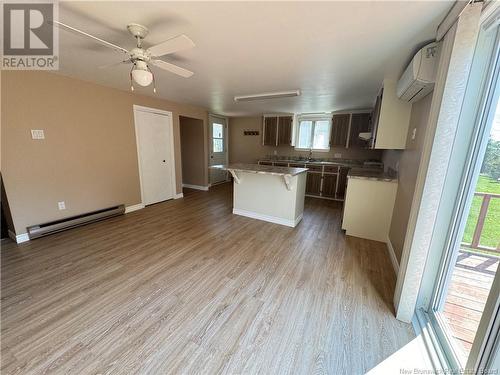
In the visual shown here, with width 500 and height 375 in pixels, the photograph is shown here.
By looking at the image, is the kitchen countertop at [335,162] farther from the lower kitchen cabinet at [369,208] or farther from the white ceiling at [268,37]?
the white ceiling at [268,37]

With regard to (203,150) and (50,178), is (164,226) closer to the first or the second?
(50,178)

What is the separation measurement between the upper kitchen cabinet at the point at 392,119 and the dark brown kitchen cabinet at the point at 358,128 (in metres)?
2.36

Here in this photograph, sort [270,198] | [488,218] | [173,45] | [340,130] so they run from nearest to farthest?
[488,218], [173,45], [270,198], [340,130]

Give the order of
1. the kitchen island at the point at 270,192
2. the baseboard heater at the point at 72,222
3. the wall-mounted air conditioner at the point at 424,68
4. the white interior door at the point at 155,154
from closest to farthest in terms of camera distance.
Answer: the wall-mounted air conditioner at the point at 424,68 → the baseboard heater at the point at 72,222 → the kitchen island at the point at 270,192 → the white interior door at the point at 155,154

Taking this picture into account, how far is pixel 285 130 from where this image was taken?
589 cm

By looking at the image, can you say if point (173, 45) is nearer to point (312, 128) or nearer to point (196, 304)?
point (196, 304)

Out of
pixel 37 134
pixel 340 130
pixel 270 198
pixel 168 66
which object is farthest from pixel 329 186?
pixel 37 134

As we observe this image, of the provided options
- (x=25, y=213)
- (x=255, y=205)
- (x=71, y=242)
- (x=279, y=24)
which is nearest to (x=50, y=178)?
(x=25, y=213)

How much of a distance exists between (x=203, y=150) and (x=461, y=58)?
515 centimetres

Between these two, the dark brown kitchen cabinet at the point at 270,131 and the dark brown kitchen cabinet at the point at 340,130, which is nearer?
the dark brown kitchen cabinet at the point at 340,130

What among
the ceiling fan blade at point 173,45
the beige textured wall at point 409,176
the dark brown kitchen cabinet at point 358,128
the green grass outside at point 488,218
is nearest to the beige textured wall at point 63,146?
the ceiling fan blade at point 173,45

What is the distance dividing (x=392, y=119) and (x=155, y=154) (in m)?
4.38

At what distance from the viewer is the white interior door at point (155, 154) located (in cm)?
404

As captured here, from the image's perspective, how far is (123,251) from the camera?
101 inches
